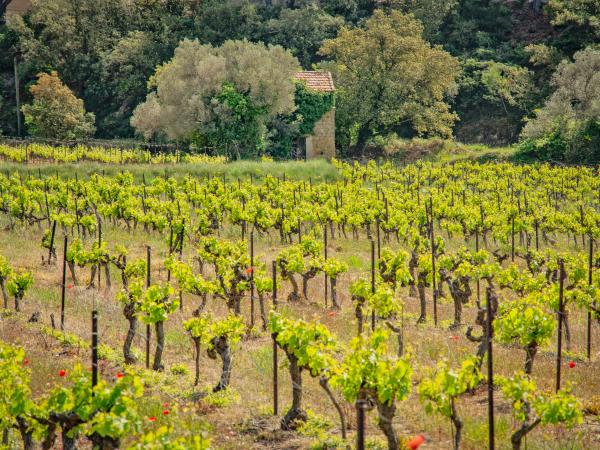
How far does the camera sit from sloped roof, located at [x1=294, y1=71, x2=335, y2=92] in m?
51.3

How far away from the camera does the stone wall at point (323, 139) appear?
2052 inches

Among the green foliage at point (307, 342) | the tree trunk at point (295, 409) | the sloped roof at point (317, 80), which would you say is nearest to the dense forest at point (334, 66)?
the sloped roof at point (317, 80)

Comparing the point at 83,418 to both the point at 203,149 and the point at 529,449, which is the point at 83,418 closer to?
the point at 529,449

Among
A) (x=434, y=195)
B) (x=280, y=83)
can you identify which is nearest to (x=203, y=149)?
(x=280, y=83)

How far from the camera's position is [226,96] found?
150 feet

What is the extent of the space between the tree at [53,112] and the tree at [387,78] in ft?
63.4

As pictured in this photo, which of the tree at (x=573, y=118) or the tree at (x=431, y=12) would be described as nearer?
the tree at (x=573, y=118)

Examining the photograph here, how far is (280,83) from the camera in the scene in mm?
46656

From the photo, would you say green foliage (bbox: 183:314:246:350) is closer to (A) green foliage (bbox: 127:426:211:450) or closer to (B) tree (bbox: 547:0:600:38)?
(A) green foliage (bbox: 127:426:211:450)

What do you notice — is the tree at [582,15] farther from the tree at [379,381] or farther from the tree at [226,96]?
the tree at [379,381]

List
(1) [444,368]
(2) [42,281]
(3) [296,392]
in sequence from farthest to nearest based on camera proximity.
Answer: (2) [42,281], (3) [296,392], (1) [444,368]

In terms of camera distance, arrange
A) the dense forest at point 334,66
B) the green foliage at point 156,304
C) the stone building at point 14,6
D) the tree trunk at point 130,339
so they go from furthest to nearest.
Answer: the stone building at point 14,6 → the dense forest at point 334,66 → the tree trunk at point 130,339 → the green foliage at point 156,304

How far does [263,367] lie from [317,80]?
3941 cm

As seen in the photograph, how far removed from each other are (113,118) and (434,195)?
3348cm
